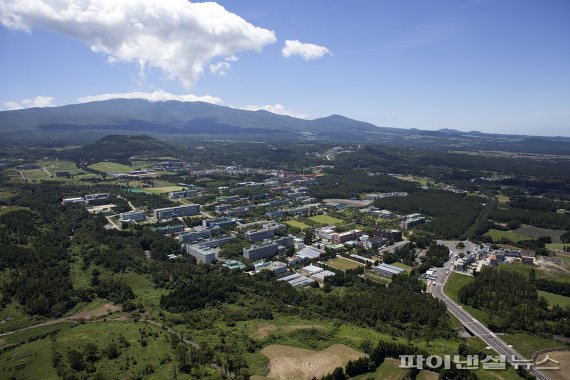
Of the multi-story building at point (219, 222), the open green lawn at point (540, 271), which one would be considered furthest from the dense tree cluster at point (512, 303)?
the multi-story building at point (219, 222)

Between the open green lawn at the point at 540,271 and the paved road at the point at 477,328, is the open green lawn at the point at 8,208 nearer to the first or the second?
the paved road at the point at 477,328

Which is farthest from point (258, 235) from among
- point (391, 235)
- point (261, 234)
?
point (391, 235)

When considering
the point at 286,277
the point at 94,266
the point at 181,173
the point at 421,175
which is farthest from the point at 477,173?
Result: the point at 94,266

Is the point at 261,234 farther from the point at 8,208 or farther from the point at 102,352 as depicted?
the point at 8,208

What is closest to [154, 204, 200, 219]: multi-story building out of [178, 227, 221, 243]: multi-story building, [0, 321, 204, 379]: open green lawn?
[178, 227, 221, 243]: multi-story building

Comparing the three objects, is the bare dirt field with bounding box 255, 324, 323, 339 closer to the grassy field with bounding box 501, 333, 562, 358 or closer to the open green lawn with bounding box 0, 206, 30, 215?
the grassy field with bounding box 501, 333, 562, 358
